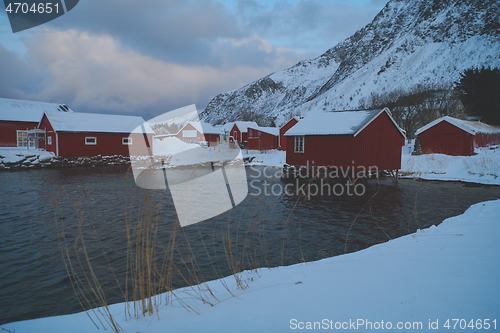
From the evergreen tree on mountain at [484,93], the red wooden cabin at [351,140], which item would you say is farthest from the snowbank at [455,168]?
the evergreen tree on mountain at [484,93]

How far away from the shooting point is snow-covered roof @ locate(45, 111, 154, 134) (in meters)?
31.7

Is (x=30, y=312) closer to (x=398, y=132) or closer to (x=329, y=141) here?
(x=329, y=141)

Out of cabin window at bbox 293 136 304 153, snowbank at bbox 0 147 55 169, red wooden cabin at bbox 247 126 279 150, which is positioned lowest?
snowbank at bbox 0 147 55 169

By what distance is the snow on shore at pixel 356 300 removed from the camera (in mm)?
2785

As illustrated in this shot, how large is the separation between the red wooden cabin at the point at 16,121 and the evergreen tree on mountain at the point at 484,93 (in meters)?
53.0

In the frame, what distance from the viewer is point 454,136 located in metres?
28.2

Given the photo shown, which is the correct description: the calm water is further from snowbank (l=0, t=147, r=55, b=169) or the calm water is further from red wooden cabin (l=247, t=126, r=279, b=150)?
red wooden cabin (l=247, t=126, r=279, b=150)

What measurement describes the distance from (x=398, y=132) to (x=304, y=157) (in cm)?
685

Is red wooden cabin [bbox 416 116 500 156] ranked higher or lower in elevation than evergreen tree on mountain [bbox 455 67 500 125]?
lower

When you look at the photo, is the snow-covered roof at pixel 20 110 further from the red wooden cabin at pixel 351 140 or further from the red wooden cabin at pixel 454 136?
the red wooden cabin at pixel 454 136

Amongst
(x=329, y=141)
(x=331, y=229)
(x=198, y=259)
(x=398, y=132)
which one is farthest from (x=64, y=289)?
(x=398, y=132)

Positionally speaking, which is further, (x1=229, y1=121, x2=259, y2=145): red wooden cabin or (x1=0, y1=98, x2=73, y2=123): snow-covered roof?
(x1=229, y1=121, x2=259, y2=145): red wooden cabin

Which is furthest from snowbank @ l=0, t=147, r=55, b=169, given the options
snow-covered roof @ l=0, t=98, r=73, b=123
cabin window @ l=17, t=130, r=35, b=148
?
cabin window @ l=17, t=130, r=35, b=148

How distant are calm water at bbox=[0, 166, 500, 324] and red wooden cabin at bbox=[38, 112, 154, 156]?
15.8 m
